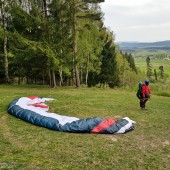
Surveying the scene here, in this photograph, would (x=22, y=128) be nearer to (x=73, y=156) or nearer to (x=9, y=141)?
(x=9, y=141)

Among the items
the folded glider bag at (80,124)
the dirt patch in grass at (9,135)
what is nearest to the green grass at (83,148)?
the dirt patch in grass at (9,135)

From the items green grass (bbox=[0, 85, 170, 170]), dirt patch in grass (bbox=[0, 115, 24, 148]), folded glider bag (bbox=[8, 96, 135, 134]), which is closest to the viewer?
green grass (bbox=[0, 85, 170, 170])

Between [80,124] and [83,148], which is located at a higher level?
[80,124]

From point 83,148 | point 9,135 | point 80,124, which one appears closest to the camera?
point 83,148

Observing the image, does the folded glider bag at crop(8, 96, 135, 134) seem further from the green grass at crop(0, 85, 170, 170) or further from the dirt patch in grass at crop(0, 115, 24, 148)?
the dirt patch in grass at crop(0, 115, 24, 148)

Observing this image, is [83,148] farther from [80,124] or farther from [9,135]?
[9,135]

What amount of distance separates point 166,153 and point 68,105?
980 cm

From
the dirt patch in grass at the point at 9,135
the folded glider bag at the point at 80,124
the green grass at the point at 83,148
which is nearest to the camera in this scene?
the green grass at the point at 83,148

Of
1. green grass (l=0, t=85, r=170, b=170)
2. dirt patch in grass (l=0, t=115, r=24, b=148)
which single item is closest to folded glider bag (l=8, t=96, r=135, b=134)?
green grass (l=0, t=85, r=170, b=170)

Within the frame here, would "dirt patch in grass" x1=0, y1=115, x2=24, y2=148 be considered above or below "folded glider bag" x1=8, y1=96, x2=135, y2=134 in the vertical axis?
below

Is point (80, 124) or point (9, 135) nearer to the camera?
point (9, 135)

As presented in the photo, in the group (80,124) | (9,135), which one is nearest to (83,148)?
(80,124)

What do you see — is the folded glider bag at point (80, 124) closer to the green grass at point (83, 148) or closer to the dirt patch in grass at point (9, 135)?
the green grass at point (83, 148)

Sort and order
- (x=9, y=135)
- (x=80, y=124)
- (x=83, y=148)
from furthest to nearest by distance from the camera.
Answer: (x=80, y=124) → (x=9, y=135) → (x=83, y=148)
